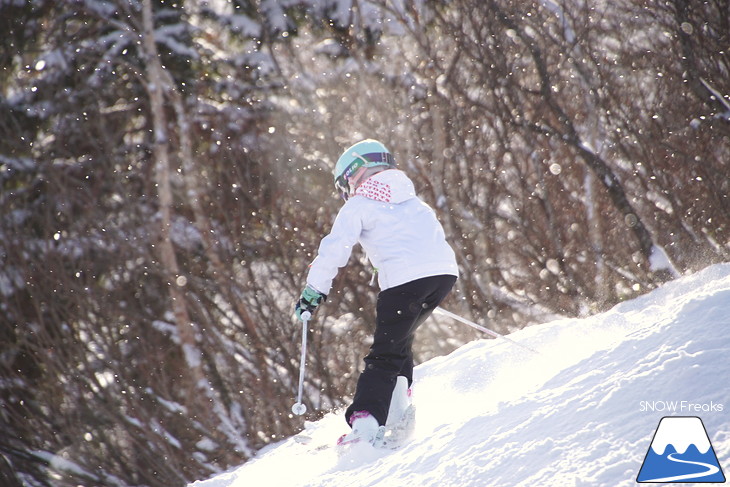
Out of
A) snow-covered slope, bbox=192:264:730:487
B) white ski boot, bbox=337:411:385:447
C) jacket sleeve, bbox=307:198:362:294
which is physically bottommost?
snow-covered slope, bbox=192:264:730:487

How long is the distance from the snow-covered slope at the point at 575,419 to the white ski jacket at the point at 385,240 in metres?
0.69

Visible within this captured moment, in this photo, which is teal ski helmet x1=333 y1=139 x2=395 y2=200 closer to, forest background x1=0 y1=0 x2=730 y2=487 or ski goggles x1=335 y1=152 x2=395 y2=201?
ski goggles x1=335 y1=152 x2=395 y2=201

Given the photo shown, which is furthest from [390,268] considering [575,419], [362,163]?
[575,419]

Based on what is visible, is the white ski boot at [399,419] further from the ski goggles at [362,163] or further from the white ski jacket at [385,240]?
the ski goggles at [362,163]

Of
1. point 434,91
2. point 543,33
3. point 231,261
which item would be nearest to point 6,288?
point 231,261

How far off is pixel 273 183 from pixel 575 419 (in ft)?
31.4

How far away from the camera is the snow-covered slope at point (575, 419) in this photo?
1.92m

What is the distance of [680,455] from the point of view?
1786mm

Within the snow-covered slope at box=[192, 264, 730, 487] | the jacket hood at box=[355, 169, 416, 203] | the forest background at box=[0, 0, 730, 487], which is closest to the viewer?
the snow-covered slope at box=[192, 264, 730, 487]

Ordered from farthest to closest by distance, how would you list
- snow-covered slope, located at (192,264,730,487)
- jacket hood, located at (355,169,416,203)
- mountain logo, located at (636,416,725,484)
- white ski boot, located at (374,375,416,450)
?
jacket hood, located at (355,169,416,203)
white ski boot, located at (374,375,416,450)
snow-covered slope, located at (192,264,730,487)
mountain logo, located at (636,416,725,484)

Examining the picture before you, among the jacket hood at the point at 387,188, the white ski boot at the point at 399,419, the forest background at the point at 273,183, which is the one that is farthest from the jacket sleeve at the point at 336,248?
the forest background at the point at 273,183

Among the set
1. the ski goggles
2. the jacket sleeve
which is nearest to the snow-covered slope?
the jacket sleeve

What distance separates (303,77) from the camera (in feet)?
41.6

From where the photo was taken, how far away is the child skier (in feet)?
10.7
